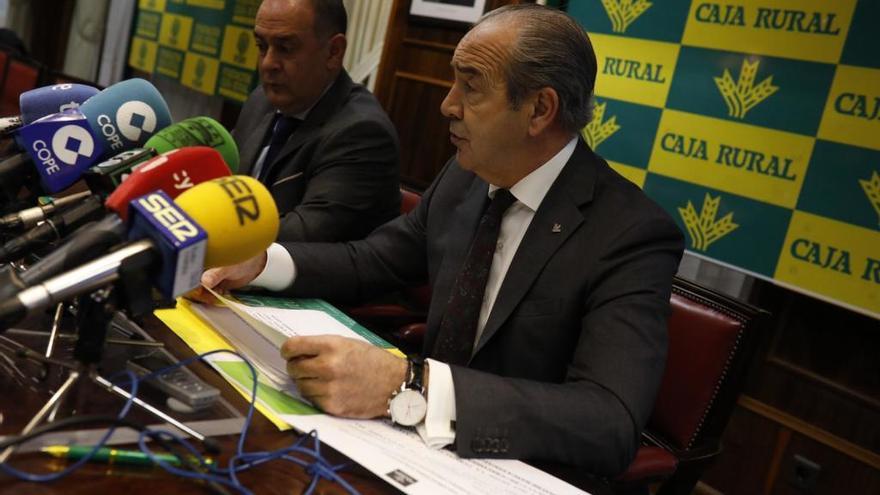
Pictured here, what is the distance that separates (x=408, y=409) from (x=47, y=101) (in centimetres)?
90

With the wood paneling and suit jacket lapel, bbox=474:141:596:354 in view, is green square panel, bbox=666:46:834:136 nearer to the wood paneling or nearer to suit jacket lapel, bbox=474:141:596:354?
the wood paneling

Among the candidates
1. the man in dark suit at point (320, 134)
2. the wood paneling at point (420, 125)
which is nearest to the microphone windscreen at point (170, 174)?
the man in dark suit at point (320, 134)

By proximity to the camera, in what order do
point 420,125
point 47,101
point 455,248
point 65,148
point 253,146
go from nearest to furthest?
point 65,148 → point 47,101 → point 455,248 → point 253,146 → point 420,125

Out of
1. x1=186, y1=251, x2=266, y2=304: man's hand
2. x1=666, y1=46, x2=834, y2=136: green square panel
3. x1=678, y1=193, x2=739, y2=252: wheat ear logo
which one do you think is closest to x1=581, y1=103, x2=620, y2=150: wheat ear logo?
x1=666, y1=46, x2=834, y2=136: green square panel

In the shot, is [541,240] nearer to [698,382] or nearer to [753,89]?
[698,382]

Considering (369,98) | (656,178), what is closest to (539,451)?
(369,98)

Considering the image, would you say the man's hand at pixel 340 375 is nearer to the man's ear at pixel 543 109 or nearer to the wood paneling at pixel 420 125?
the man's ear at pixel 543 109

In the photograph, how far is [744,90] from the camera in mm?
2615

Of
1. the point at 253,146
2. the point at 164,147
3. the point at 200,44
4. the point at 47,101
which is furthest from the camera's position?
the point at 200,44

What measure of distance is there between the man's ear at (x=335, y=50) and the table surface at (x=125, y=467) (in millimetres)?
1636

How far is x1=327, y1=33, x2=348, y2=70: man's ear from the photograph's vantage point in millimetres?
2506

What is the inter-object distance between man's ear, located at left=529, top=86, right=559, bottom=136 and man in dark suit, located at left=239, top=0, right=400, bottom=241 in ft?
2.77

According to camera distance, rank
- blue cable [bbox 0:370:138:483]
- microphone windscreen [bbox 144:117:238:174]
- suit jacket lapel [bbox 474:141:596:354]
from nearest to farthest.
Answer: blue cable [bbox 0:370:138:483] < microphone windscreen [bbox 144:117:238:174] < suit jacket lapel [bbox 474:141:596:354]

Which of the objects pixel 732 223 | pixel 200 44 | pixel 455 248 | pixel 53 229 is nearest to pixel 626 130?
pixel 732 223
